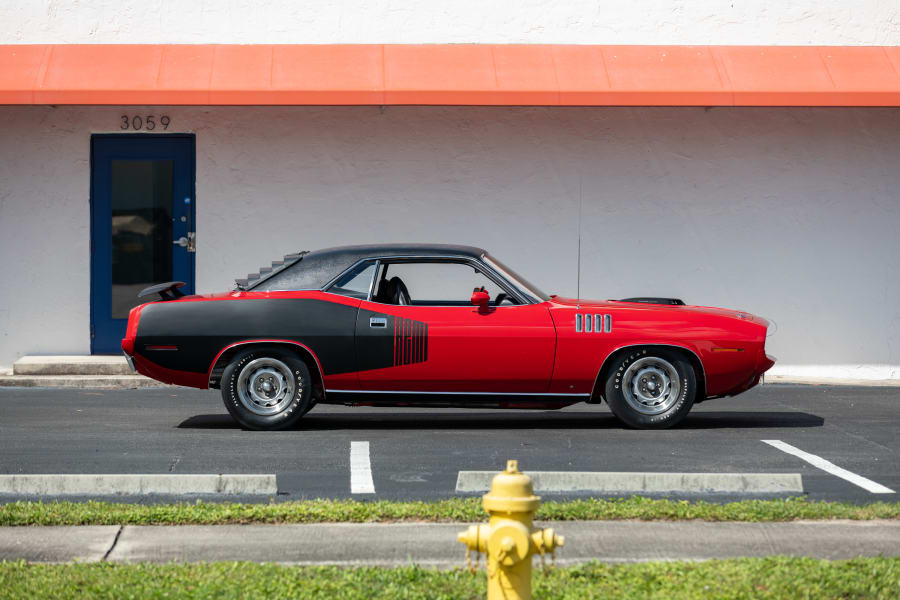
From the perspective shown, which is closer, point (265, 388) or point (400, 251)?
point (265, 388)

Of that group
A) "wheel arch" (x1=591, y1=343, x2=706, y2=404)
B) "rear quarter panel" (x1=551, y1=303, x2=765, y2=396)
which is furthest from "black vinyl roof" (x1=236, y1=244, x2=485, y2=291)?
"wheel arch" (x1=591, y1=343, x2=706, y2=404)

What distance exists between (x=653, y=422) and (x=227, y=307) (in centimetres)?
356

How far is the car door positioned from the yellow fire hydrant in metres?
5.98

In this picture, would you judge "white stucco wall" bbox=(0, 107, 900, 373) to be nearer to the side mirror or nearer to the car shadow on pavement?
the car shadow on pavement

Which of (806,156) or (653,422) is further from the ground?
(806,156)

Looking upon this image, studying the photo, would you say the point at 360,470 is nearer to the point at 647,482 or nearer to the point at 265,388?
the point at 647,482

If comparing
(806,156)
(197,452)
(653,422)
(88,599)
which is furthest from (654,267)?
(88,599)

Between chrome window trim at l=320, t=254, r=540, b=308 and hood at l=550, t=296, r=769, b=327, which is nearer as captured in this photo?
chrome window trim at l=320, t=254, r=540, b=308

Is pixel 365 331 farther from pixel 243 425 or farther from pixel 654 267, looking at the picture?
pixel 654 267

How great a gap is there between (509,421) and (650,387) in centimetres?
149

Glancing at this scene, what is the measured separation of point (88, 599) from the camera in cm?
570

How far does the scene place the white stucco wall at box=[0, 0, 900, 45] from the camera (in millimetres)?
15656

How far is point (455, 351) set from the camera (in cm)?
1089

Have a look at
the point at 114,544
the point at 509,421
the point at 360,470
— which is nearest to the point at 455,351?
the point at 509,421
